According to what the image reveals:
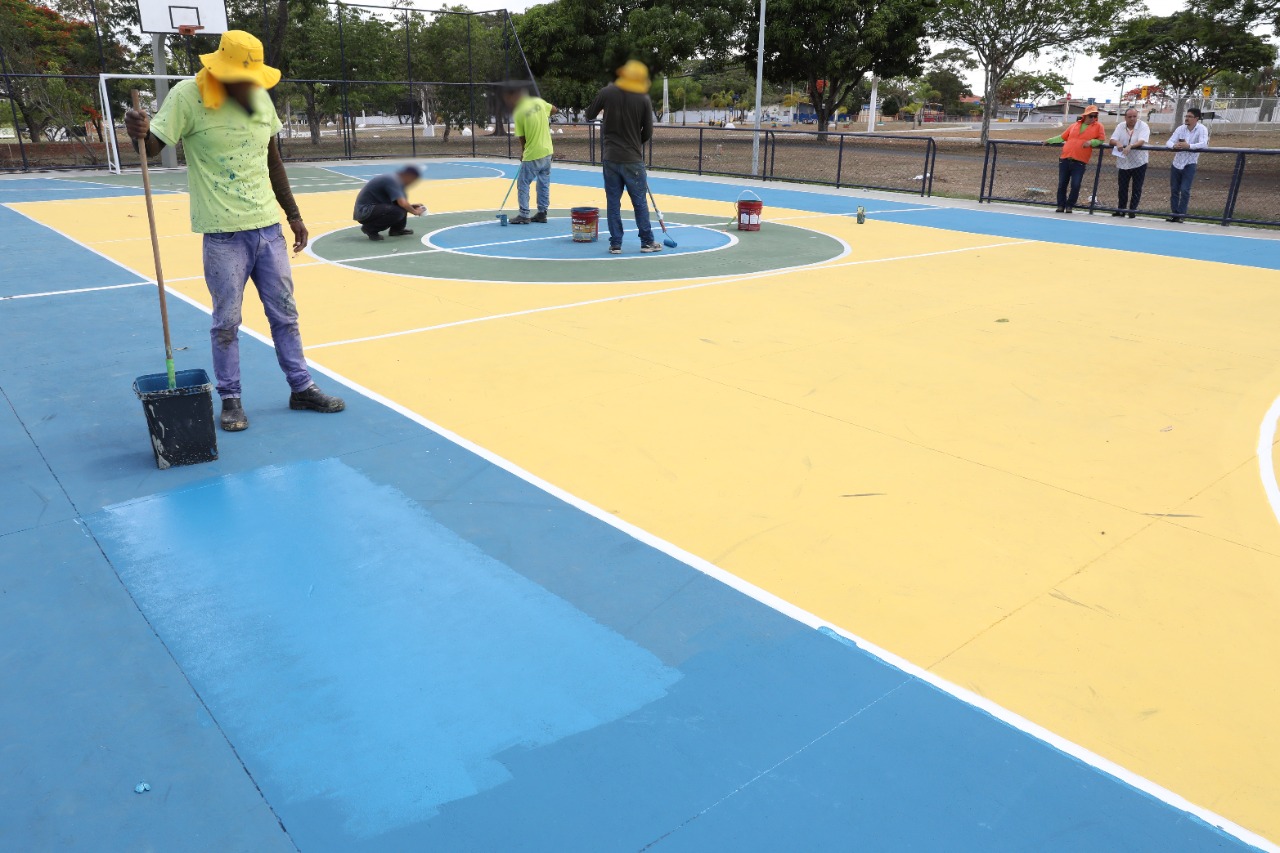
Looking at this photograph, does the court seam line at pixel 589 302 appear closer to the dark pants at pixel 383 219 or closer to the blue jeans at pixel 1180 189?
the dark pants at pixel 383 219

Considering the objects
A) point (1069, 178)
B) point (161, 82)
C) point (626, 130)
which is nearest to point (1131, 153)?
point (1069, 178)

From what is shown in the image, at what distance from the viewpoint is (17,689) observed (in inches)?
120

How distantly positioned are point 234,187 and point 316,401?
1.34 m

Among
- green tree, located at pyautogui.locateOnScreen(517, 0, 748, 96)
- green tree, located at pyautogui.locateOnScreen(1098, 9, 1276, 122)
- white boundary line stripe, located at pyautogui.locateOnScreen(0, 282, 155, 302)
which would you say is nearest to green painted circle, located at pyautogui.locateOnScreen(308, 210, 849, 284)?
white boundary line stripe, located at pyautogui.locateOnScreen(0, 282, 155, 302)

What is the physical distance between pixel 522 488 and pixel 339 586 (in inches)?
44.8

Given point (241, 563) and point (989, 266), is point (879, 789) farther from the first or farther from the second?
point (989, 266)

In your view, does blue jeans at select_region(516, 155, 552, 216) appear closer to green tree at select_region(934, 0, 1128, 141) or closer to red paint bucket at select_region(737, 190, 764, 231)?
red paint bucket at select_region(737, 190, 764, 231)

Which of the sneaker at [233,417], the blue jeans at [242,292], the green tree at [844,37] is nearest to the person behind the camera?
the blue jeans at [242,292]

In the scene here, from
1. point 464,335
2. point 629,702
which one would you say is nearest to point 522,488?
point 629,702

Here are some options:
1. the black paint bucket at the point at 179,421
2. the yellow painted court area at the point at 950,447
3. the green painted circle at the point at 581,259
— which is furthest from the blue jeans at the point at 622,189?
the black paint bucket at the point at 179,421

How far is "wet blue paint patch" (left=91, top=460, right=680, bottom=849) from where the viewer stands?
106 inches

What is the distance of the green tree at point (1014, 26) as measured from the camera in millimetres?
33125

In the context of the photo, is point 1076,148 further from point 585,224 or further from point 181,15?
point 181,15

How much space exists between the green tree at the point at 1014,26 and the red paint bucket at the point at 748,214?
Result: 25846 mm
